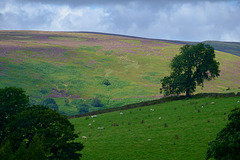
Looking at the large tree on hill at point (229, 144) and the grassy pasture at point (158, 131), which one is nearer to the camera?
the large tree on hill at point (229, 144)

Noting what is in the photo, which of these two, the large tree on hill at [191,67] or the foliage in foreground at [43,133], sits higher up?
the large tree on hill at [191,67]

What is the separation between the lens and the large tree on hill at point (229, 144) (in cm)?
2008

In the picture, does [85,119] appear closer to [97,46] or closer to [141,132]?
[141,132]

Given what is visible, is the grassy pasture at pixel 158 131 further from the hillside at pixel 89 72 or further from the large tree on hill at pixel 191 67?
the hillside at pixel 89 72

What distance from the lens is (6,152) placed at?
848 inches

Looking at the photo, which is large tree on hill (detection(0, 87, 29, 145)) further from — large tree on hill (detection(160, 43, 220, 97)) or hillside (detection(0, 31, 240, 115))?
hillside (detection(0, 31, 240, 115))

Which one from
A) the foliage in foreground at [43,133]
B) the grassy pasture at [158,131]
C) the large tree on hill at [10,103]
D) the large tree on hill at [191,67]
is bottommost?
the grassy pasture at [158,131]

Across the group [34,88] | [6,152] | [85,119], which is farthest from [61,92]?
[6,152]

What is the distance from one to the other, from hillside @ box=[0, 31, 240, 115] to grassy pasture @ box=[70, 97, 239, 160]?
45.8 meters

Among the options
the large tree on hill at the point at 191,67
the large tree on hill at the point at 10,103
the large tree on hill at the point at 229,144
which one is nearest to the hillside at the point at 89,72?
the large tree on hill at the point at 191,67

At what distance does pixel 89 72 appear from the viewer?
138m

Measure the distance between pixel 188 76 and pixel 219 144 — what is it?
38.4m

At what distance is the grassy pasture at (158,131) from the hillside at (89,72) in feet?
150

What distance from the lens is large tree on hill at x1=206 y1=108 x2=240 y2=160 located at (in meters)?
20.1
